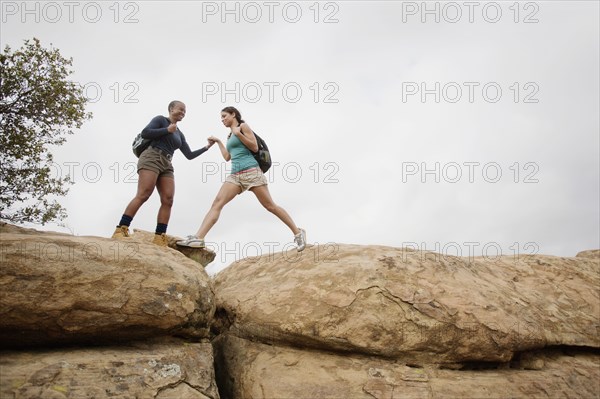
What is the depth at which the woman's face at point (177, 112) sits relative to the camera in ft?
23.7

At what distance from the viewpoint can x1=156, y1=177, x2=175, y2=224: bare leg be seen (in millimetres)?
7250

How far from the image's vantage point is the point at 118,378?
13.5 feet

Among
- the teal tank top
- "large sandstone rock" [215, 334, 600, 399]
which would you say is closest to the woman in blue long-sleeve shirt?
the teal tank top

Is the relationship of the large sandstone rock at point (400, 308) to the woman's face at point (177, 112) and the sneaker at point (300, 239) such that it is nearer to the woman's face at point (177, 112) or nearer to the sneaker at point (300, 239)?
the sneaker at point (300, 239)

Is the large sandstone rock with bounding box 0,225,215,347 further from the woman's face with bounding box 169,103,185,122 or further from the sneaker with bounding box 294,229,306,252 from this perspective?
the woman's face with bounding box 169,103,185,122

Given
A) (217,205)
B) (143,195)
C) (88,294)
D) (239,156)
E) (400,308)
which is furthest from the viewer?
(239,156)

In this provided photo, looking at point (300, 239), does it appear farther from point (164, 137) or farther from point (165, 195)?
point (164, 137)

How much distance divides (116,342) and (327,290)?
2.57 m

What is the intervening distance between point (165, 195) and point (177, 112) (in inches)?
58.0

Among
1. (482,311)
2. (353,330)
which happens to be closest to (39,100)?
(353,330)

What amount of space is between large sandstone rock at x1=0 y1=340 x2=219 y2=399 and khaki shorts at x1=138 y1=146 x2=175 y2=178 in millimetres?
3165

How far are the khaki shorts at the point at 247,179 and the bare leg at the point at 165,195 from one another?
1.03m

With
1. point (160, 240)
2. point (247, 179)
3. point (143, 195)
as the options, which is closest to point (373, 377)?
point (247, 179)

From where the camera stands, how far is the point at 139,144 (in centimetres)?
709
